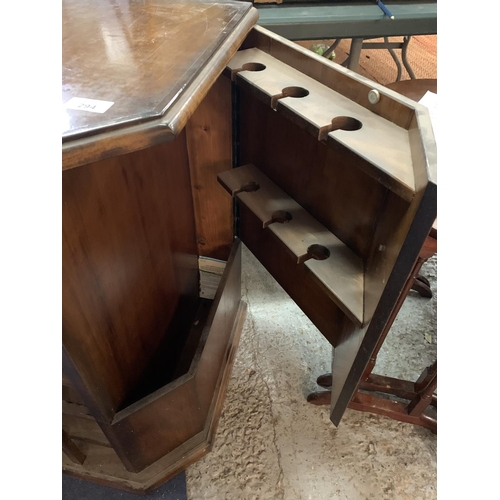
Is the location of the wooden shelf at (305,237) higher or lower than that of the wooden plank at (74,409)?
higher

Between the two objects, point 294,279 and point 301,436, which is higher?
point 294,279

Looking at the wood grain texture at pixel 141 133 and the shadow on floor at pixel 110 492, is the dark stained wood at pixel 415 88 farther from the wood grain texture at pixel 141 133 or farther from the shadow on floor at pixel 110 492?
the shadow on floor at pixel 110 492

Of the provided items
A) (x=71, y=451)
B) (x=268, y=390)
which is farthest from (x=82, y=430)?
(x=268, y=390)

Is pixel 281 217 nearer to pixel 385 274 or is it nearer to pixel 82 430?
pixel 385 274

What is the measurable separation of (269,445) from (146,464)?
13.6 inches

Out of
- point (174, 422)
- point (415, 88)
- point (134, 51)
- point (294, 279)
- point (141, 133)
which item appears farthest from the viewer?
point (415, 88)

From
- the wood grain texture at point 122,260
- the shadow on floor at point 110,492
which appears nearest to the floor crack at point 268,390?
the shadow on floor at point 110,492

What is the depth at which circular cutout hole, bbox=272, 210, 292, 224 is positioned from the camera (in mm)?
932

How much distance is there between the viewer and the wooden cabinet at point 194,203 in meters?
0.58

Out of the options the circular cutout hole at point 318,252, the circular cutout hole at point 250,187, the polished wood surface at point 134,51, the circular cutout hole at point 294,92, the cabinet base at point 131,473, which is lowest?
the cabinet base at point 131,473

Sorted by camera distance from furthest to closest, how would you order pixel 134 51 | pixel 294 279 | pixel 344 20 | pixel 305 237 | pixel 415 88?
pixel 344 20, pixel 415 88, pixel 294 279, pixel 305 237, pixel 134 51

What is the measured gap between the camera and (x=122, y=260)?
0.79 metres

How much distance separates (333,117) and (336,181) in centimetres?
15

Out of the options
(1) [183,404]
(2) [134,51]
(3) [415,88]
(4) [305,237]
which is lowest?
(1) [183,404]
